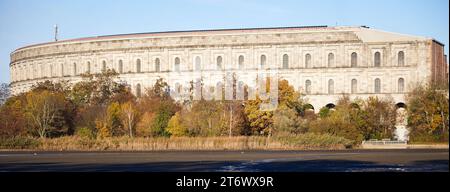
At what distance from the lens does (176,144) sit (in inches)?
2328

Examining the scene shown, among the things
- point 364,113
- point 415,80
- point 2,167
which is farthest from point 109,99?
point 2,167

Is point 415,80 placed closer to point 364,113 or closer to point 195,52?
point 195,52

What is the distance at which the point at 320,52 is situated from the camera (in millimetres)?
108812

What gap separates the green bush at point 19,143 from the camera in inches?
2386

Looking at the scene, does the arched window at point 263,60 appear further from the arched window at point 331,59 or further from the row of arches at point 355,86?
the arched window at point 331,59

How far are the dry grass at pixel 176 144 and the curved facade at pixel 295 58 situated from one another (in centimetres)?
4535

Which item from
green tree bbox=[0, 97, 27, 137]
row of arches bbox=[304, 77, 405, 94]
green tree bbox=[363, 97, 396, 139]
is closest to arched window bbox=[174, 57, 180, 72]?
row of arches bbox=[304, 77, 405, 94]

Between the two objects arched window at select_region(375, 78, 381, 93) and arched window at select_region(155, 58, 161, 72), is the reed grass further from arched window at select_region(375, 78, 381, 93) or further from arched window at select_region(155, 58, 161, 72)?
arched window at select_region(375, 78, 381, 93)

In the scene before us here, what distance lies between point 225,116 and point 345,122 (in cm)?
940

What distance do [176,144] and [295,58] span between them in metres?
52.4

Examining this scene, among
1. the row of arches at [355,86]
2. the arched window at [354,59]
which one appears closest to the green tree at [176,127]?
the row of arches at [355,86]

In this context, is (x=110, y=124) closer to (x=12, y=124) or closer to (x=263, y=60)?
(x=12, y=124)

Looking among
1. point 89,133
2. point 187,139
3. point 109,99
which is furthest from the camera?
point 109,99

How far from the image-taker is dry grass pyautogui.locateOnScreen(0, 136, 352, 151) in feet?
187
